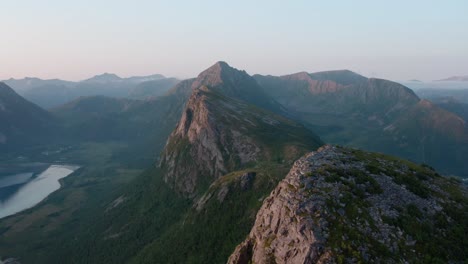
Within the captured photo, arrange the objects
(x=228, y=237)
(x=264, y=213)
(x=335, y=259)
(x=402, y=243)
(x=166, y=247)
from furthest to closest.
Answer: (x=166, y=247) → (x=228, y=237) → (x=264, y=213) → (x=402, y=243) → (x=335, y=259)

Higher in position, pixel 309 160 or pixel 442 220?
pixel 309 160

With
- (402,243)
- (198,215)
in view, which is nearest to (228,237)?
(198,215)

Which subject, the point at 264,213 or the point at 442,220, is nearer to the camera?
the point at 442,220

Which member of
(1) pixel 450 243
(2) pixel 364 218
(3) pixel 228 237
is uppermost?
(2) pixel 364 218

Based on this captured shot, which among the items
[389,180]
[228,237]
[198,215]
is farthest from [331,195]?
[198,215]

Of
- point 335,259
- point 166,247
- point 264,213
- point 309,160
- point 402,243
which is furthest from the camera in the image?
point 166,247

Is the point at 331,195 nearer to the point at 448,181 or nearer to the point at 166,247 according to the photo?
the point at 448,181
